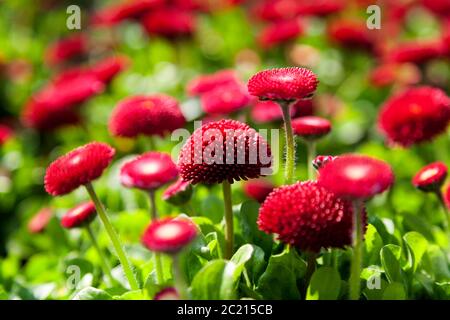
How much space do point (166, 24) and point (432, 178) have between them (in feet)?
5.90

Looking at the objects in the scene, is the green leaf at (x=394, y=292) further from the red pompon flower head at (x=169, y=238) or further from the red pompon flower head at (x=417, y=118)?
the red pompon flower head at (x=417, y=118)

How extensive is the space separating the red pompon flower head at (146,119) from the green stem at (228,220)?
0.45 m

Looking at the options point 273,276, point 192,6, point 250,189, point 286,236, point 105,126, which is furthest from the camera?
point 192,6

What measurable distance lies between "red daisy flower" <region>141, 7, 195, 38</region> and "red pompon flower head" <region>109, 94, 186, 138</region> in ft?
4.49

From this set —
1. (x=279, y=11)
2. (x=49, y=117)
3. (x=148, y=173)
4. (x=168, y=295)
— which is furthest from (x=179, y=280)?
(x=279, y=11)

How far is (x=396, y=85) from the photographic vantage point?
3.17 metres

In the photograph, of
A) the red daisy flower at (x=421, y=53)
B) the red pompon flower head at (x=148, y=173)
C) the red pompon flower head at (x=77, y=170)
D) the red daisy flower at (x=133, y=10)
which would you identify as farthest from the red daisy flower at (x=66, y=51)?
Result: the red pompon flower head at (x=148, y=173)

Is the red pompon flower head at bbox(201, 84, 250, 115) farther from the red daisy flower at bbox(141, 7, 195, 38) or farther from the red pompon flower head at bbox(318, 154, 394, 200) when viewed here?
the red daisy flower at bbox(141, 7, 195, 38)

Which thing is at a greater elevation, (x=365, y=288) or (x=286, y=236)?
(x=286, y=236)

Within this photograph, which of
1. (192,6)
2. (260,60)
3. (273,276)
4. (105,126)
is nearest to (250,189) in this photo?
(273,276)

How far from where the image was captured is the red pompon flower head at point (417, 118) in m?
2.00

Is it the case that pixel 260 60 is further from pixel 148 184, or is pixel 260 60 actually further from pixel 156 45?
pixel 148 184

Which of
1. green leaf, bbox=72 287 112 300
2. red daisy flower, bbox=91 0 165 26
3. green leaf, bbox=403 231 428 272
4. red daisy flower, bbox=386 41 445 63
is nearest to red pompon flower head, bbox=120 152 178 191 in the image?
green leaf, bbox=72 287 112 300
